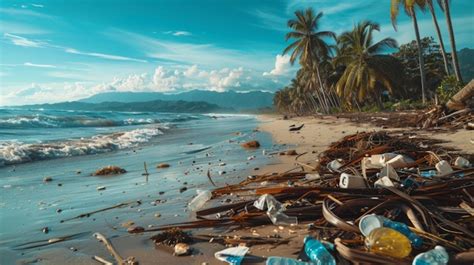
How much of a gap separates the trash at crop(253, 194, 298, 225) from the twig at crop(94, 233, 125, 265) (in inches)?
47.5

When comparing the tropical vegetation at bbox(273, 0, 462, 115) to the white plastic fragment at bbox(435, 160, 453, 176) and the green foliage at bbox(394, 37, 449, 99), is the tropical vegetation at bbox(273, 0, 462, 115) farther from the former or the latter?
the white plastic fragment at bbox(435, 160, 453, 176)

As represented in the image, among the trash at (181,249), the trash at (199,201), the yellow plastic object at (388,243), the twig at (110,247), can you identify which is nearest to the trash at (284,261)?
the yellow plastic object at (388,243)

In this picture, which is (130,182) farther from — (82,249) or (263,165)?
(82,249)

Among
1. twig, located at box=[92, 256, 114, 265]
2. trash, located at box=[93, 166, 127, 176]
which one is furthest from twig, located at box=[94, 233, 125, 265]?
trash, located at box=[93, 166, 127, 176]

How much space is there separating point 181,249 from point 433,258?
1.63m

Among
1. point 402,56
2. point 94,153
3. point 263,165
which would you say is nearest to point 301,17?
point 402,56

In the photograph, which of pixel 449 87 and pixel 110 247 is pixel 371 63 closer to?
pixel 449 87

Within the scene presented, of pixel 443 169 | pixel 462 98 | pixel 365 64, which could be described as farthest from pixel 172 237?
pixel 365 64

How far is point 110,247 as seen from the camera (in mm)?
2756

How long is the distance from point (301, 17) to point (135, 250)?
3896 centimetres

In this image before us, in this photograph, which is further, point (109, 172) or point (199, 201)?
point (109, 172)

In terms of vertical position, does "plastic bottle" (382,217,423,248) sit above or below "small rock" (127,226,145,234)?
above

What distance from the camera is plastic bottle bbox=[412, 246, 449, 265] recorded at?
6.02 feet

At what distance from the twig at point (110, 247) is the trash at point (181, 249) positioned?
0.38m
